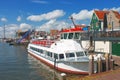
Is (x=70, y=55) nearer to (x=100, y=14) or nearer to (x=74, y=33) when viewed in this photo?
(x=74, y=33)

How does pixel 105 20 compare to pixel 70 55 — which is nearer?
pixel 70 55

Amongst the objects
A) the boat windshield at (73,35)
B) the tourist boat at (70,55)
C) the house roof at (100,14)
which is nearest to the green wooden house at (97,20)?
the house roof at (100,14)

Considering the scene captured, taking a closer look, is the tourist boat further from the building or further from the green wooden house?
the green wooden house

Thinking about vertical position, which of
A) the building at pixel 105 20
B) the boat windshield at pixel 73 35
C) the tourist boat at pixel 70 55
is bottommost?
the tourist boat at pixel 70 55

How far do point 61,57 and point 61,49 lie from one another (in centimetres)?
Result: 134

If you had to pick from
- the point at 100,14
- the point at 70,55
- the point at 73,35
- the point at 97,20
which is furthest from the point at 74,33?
the point at 100,14

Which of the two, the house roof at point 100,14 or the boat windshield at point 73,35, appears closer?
the boat windshield at point 73,35

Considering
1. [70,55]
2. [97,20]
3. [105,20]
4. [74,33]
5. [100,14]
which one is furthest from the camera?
[100,14]

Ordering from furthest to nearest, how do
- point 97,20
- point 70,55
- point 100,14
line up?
1. point 100,14
2. point 97,20
3. point 70,55

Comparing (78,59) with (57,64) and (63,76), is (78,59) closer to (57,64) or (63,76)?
(57,64)

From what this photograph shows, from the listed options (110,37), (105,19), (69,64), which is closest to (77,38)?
(69,64)

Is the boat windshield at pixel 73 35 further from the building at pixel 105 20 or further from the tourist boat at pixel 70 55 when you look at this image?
the building at pixel 105 20

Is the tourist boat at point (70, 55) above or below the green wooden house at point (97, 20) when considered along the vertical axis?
below

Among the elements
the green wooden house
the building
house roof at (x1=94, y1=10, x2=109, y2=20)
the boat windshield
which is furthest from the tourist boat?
house roof at (x1=94, y1=10, x2=109, y2=20)
